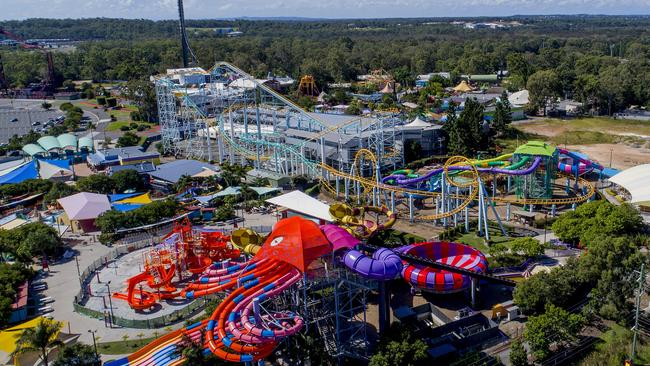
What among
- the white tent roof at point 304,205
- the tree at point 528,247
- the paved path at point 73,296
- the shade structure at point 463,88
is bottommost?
the paved path at point 73,296

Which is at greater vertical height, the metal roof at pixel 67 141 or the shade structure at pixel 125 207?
the metal roof at pixel 67 141

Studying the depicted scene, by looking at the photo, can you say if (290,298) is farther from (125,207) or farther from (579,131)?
(579,131)

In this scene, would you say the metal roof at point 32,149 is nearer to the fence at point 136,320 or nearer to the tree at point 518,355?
the fence at point 136,320

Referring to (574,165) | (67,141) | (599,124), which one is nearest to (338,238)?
(574,165)

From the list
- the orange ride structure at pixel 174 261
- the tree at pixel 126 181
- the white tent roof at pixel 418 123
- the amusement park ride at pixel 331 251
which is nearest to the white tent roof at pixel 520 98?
the white tent roof at pixel 418 123

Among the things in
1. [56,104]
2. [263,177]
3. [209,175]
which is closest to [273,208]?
[263,177]

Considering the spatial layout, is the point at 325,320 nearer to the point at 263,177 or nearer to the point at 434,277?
the point at 434,277
